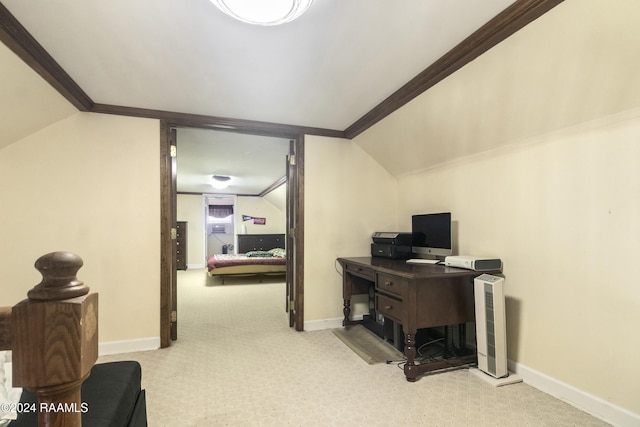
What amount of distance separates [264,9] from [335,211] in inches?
87.7

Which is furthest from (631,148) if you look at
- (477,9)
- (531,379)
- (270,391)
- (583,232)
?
(270,391)

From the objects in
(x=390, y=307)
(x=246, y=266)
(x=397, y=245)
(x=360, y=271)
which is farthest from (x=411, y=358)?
(x=246, y=266)

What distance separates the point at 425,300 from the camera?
217cm

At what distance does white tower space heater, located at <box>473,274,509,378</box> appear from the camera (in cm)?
206

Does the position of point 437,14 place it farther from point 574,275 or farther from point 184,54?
point 574,275

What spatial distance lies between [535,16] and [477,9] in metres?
0.28

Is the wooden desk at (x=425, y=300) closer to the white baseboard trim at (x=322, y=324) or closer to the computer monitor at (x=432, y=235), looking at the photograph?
the computer monitor at (x=432, y=235)

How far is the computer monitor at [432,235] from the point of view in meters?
2.57

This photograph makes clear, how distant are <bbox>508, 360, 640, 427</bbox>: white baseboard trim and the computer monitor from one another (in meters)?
0.97

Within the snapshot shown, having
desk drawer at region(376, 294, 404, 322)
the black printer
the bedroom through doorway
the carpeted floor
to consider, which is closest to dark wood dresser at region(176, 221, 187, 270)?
the bedroom through doorway

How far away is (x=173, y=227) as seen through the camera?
9.61ft

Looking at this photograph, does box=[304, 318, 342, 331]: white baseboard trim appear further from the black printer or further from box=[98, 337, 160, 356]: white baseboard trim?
box=[98, 337, 160, 356]: white baseboard trim

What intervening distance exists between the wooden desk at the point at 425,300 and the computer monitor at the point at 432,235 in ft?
0.90

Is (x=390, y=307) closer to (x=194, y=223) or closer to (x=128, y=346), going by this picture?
(x=128, y=346)
